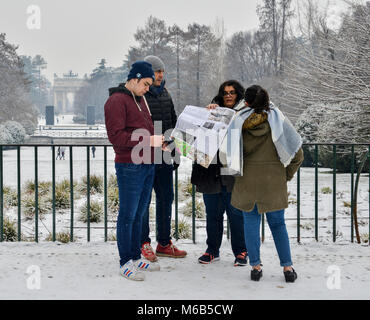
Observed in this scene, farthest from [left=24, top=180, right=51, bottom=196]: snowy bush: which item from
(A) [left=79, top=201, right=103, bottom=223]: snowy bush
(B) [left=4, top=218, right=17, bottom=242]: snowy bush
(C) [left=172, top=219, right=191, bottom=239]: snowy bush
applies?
(C) [left=172, top=219, right=191, bottom=239]: snowy bush

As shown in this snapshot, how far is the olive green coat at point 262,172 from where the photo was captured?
352 cm

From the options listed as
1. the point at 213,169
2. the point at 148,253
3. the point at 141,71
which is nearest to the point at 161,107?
the point at 141,71

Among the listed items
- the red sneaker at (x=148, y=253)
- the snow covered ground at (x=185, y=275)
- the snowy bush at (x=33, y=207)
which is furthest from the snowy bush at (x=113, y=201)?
the red sneaker at (x=148, y=253)

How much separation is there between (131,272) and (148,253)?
0.47 metres

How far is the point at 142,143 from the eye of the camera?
353cm

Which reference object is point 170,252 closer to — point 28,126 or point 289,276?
point 289,276

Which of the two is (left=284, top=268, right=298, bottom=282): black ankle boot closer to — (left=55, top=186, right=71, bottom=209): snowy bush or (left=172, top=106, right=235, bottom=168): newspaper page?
(left=172, top=106, right=235, bottom=168): newspaper page

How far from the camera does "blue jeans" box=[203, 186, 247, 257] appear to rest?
400 centimetres

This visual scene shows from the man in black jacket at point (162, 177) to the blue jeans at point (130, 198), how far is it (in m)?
0.41

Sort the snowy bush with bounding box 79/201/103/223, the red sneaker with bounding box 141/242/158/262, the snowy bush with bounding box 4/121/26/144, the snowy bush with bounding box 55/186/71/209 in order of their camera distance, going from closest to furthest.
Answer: the red sneaker with bounding box 141/242/158/262
the snowy bush with bounding box 79/201/103/223
the snowy bush with bounding box 55/186/71/209
the snowy bush with bounding box 4/121/26/144

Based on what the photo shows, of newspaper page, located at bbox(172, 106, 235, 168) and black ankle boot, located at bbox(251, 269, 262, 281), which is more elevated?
newspaper page, located at bbox(172, 106, 235, 168)

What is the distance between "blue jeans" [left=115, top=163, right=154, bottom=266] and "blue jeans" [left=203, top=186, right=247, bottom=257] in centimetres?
60
